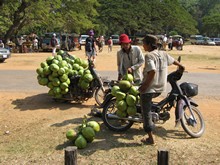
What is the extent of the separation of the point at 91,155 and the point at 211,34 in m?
88.4

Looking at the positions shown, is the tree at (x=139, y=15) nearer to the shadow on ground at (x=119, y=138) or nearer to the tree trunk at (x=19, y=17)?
the tree trunk at (x=19, y=17)

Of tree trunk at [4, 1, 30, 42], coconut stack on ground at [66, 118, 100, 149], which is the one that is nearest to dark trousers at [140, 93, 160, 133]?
coconut stack on ground at [66, 118, 100, 149]

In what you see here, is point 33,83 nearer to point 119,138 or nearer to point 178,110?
point 119,138

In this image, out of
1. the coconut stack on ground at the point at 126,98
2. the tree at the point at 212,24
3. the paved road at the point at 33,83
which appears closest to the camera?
the coconut stack on ground at the point at 126,98

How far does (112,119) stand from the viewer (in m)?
5.91

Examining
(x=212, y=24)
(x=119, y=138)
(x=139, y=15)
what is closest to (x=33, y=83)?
(x=119, y=138)

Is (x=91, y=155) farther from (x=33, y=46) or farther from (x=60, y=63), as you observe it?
(x=33, y=46)

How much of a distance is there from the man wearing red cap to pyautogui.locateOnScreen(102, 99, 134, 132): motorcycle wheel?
27.5 inches

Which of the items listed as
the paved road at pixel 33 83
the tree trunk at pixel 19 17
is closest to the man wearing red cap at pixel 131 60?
the paved road at pixel 33 83

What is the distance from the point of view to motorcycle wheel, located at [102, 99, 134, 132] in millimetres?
5780

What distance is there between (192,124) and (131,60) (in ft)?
5.54

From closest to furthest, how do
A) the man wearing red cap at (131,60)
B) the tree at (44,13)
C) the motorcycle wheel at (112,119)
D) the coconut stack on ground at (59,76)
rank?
the motorcycle wheel at (112,119), the man wearing red cap at (131,60), the coconut stack on ground at (59,76), the tree at (44,13)

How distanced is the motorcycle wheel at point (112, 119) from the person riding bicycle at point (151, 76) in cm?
76

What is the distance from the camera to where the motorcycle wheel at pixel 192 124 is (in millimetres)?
5445
